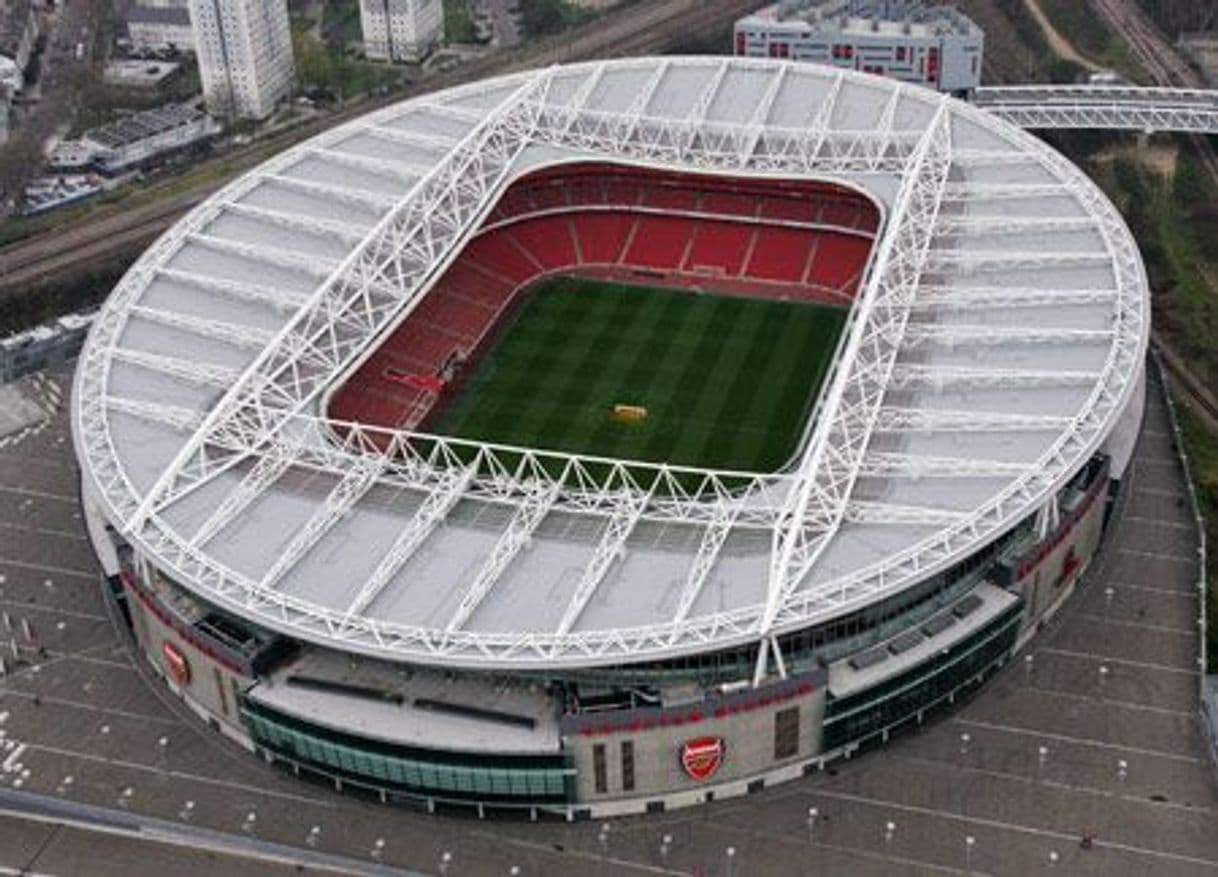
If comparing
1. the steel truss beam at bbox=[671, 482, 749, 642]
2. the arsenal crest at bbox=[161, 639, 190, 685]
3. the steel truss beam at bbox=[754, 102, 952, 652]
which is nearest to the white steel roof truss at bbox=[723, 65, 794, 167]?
the steel truss beam at bbox=[754, 102, 952, 652]

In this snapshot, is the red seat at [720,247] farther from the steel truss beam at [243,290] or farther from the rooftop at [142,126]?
the rooftop at [142,126]

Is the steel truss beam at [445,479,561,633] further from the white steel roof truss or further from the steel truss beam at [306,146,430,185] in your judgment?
the white steel roof truss

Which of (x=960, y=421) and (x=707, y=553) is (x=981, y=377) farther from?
(x=707, y=553)

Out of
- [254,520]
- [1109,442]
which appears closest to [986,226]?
[1109,442]

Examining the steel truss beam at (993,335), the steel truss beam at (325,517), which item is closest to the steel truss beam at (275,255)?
the steel truss beam at (325,517)

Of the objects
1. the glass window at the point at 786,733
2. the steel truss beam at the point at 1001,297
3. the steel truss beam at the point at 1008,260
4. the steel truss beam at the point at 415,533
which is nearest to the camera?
the steel truss beam at the point at 415,533

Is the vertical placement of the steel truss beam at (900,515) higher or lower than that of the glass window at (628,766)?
higher
